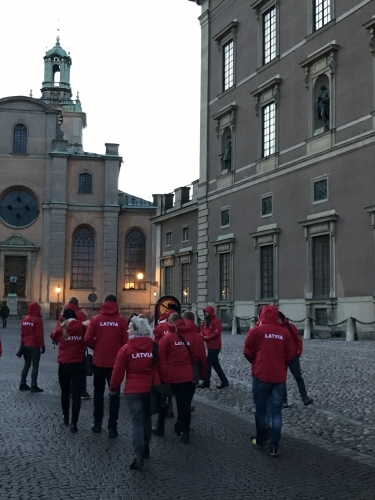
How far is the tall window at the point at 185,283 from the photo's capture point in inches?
1641

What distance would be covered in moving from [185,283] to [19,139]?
2741 centimetres

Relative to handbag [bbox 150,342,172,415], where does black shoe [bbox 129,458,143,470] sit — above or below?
below

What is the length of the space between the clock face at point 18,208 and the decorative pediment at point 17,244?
1244mm

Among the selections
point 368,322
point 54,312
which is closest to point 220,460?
point 368,322

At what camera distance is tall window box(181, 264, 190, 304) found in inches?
1641

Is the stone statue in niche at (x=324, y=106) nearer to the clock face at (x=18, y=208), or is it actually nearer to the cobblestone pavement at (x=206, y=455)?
the cobblestone pavement at (x=206, y=455)

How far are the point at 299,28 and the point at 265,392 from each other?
2471cm

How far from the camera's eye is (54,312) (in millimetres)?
59344

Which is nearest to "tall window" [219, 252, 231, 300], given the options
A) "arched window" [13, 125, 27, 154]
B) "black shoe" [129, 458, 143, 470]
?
"black shoe" [129, 458, 143, 470]

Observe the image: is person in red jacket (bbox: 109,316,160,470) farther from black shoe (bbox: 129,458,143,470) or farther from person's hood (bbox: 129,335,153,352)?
black shoe (bbox: 129,458,143,470)

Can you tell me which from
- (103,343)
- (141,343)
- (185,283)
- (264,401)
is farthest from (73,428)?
(185,283)

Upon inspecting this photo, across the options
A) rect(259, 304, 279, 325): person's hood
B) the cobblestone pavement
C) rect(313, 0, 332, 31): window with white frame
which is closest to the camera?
the cobblestone pavement

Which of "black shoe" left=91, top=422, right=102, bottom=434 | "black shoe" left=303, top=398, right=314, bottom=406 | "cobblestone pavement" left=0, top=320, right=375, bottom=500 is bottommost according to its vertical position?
"cobblestone pavement" left=0, top=320, right=375, bottom=500

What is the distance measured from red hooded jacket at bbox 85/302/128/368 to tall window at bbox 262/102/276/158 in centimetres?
2305
